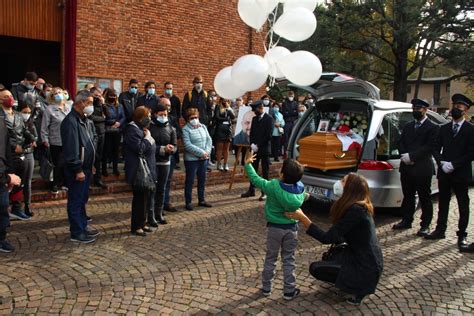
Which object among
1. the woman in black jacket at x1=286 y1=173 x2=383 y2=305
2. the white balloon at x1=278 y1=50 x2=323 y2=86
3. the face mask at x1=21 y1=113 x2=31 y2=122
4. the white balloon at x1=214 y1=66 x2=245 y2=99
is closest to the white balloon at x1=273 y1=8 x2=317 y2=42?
the white balloon at x1=278 y1=50 x2=323 y2=86

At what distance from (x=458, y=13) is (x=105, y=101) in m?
15.1

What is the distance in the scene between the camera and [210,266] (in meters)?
5.12

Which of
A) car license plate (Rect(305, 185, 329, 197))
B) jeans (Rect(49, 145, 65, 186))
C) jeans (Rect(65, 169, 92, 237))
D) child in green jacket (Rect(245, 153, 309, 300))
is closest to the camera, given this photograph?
child in green jacket (Rect(245, 153, 309, 300))

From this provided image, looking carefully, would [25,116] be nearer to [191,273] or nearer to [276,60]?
[191,273]

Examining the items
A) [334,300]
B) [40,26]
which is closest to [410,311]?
[334,300]

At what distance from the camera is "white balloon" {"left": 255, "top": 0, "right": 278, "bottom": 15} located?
483cm

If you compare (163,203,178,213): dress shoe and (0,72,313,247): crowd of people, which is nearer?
(0,72,313,247): crowd of people

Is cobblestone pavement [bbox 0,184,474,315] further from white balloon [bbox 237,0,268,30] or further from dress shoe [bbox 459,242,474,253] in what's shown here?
white balloon [bbox 237,0,268,30]

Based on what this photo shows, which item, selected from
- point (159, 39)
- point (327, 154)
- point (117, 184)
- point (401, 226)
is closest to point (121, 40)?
point (159, 39)

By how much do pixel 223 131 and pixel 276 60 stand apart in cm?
547

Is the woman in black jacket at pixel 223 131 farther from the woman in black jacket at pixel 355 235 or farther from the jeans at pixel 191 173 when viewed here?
the woman in black jacket at pixel 355 235

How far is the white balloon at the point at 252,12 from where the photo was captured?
4859mm

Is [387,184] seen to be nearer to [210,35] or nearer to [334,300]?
[334,300]

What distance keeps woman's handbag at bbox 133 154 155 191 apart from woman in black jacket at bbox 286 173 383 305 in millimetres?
2562
